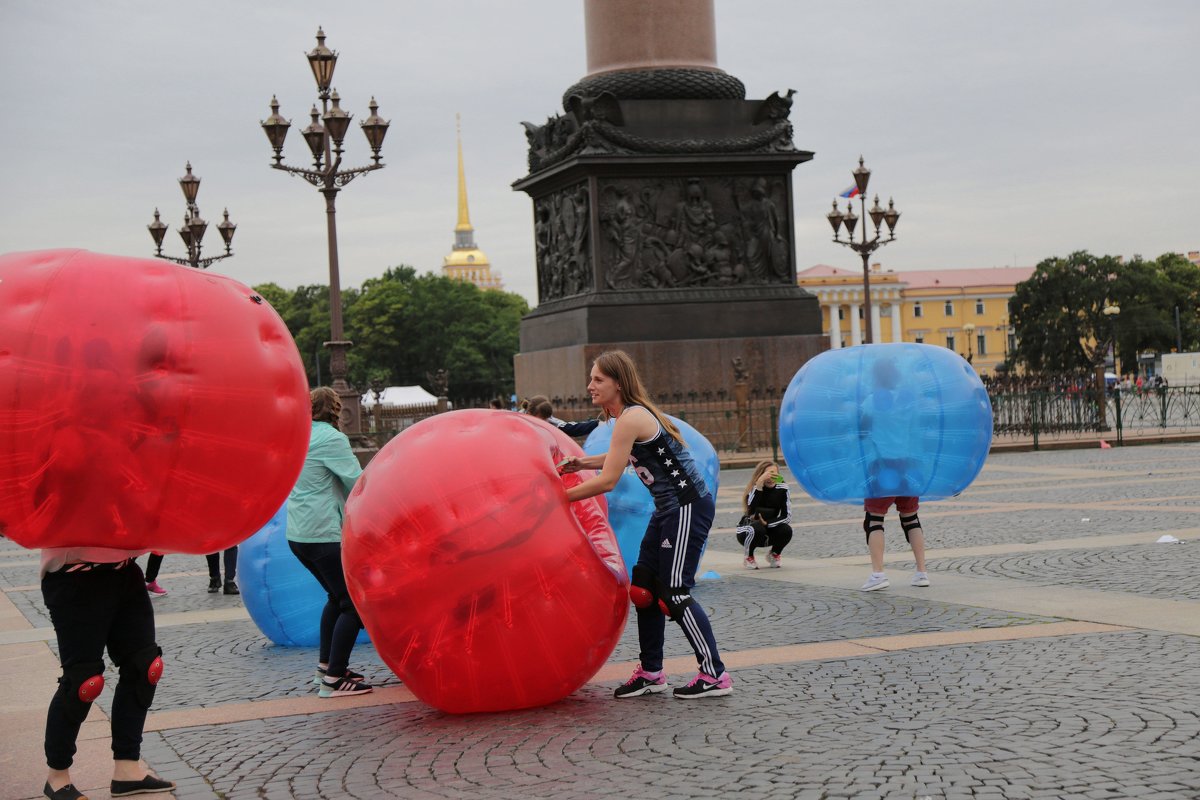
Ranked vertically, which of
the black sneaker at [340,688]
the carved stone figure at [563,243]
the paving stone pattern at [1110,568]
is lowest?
the paving stone pattern at [1110,568]

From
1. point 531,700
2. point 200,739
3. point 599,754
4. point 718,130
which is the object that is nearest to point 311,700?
point 200,739

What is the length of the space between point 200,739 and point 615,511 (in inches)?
154

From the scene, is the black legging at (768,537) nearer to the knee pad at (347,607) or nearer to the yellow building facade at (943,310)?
the knee pad at (347,607)

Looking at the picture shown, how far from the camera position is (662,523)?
7516mm

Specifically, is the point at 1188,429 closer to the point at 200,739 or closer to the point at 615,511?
the point at 615,511

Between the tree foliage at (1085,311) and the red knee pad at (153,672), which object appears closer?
the red knee pad at (153,672)

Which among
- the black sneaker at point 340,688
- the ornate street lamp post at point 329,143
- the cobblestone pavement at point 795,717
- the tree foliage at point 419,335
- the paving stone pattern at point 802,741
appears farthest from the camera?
the tree foliage at point 419,335

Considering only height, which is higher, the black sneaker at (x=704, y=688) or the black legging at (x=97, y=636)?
the black legging at (x=97, y=636)

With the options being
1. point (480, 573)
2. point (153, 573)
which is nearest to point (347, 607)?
point (480, 573)

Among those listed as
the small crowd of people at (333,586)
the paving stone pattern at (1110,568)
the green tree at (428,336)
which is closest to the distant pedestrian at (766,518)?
the paving stone pattern at (1110,568)

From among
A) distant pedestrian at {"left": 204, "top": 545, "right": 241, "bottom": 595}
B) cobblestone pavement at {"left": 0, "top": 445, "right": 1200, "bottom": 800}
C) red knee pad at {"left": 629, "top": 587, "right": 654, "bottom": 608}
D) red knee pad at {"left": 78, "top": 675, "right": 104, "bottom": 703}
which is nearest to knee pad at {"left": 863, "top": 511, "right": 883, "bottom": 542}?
cobblestone pavement at {"left": 0, "top": 445, "right": 1200, "bottom": 800}

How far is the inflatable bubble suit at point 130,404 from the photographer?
215 inches

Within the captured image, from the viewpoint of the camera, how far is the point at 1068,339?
105562 mm

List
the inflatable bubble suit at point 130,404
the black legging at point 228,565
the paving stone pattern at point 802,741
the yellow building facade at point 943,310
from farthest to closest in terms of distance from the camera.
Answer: the yellow building facade at point 943,310
the black legging at point 228,565
the paving stone pattern at point 802,741
the inflatable bubble suit at point 130,404
